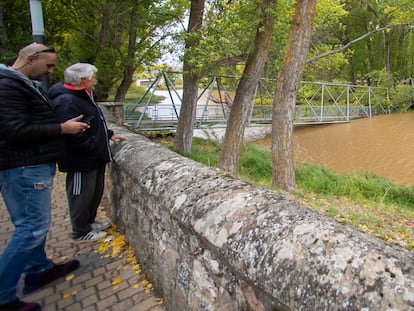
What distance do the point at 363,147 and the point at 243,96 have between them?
908 centimetres

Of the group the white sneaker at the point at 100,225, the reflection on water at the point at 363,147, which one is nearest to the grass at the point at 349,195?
the reflection on water at the point at 363,147

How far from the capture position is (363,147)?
1373cm

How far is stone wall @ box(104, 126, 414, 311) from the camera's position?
2.89 feet

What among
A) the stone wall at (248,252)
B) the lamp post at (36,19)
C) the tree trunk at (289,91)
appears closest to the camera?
the stone wall at (248,252)

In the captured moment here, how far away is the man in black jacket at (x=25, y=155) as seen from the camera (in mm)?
1650

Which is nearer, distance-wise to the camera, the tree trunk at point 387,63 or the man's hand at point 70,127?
the man's hand at point 70,127

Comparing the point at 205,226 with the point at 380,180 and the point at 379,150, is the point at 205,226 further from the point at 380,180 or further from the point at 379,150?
the point at 379,150

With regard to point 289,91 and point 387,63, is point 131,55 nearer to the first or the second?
point 289,91

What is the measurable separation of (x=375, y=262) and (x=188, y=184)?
1.00 metres

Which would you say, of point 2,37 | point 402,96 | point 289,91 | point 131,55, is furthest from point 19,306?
point 402,96

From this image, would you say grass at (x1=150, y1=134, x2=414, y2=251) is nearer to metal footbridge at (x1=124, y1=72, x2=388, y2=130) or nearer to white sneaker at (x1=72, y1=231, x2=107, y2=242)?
metal footbridge at (x1=124, y1=72, x2=388, y2=130)

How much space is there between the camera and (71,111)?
7.30 feet

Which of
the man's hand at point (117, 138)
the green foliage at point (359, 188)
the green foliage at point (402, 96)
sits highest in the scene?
the green foliage at point (402, 96)

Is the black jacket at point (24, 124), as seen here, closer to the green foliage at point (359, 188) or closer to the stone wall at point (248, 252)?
the stone wall at point (248, 252)
